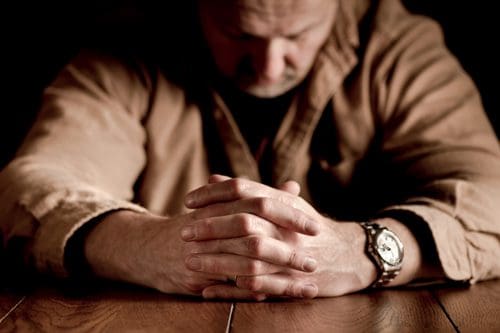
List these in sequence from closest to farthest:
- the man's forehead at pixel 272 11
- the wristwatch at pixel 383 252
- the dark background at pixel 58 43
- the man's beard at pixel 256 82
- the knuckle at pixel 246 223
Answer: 1. the knuckle at pixel 246 223
2. the wristwatch at pixel 383 252
3. the man's forehead at pixel 272 11
4. the man's beard at pixel 256 82
5. the dark background at pixel 58 43

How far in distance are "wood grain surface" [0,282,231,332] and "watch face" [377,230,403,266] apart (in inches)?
10.9

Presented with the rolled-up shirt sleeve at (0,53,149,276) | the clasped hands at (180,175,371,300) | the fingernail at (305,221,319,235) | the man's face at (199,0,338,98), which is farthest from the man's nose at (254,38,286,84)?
the fingernail at (305,221,319,235)

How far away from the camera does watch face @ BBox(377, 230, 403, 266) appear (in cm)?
123

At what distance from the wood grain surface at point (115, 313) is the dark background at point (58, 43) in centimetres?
99

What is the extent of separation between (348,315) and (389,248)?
0.65 feet

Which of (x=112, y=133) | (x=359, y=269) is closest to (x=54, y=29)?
(x=112, y=133)

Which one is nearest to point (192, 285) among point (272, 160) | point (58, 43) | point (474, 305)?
point (474, 305)

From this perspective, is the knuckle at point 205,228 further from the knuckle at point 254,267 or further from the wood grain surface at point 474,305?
the wood grain surface at point 474,305

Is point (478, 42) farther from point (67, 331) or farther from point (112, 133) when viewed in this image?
point (67, 331)

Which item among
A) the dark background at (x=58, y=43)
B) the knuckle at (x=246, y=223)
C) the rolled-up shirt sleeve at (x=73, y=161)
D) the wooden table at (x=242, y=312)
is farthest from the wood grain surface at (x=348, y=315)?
the dark background at (x=58, y=43)

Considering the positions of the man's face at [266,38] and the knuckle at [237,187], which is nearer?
the knuckle at [237,187]

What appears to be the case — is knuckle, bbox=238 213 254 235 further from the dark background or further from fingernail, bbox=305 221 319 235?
the dark background

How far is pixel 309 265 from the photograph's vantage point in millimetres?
1129

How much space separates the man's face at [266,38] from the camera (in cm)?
157
